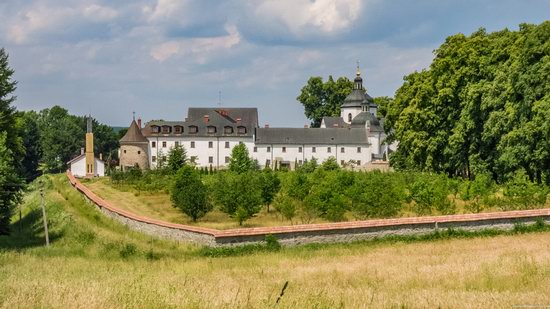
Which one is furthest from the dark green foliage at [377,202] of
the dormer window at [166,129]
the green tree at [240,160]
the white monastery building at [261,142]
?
the dormer window at [166,129]

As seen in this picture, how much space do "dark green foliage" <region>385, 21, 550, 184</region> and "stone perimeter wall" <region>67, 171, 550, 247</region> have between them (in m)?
9.21

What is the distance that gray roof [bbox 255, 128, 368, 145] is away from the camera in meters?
82.8

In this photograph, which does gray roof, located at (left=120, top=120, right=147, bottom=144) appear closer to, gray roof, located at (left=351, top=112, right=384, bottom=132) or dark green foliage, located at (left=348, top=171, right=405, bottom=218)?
gray roof, located at (left=351, top=112, right=384, bottom=132)

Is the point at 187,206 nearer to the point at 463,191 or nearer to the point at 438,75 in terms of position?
the point at 463,191

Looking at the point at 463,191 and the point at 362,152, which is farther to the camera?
the point at 362,152

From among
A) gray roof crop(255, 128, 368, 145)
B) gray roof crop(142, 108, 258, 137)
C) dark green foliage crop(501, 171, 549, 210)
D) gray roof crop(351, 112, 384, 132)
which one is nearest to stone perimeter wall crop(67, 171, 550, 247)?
dark green foliage crop(501, 171, 549, 210)

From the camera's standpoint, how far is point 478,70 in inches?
1757

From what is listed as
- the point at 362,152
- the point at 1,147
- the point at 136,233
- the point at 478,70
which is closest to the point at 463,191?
the point at 478,70

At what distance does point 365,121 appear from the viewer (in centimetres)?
8738

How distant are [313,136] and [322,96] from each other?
2251 cm

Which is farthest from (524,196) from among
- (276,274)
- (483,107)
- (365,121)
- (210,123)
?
(365,121)

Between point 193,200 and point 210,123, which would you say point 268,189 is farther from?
point 210,123

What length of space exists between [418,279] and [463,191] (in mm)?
19693

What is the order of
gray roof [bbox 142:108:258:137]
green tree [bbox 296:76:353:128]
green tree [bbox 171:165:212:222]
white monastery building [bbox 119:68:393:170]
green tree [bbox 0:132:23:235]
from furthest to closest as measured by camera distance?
green tree [bbox 296:76:353:128] < gray roof [bbox 142:108:258:137] < white monastery building [bbox 119:68:393:170] < green tree [bbox 171:165:212:222] < green tree [bbox 0:132:23:235]
